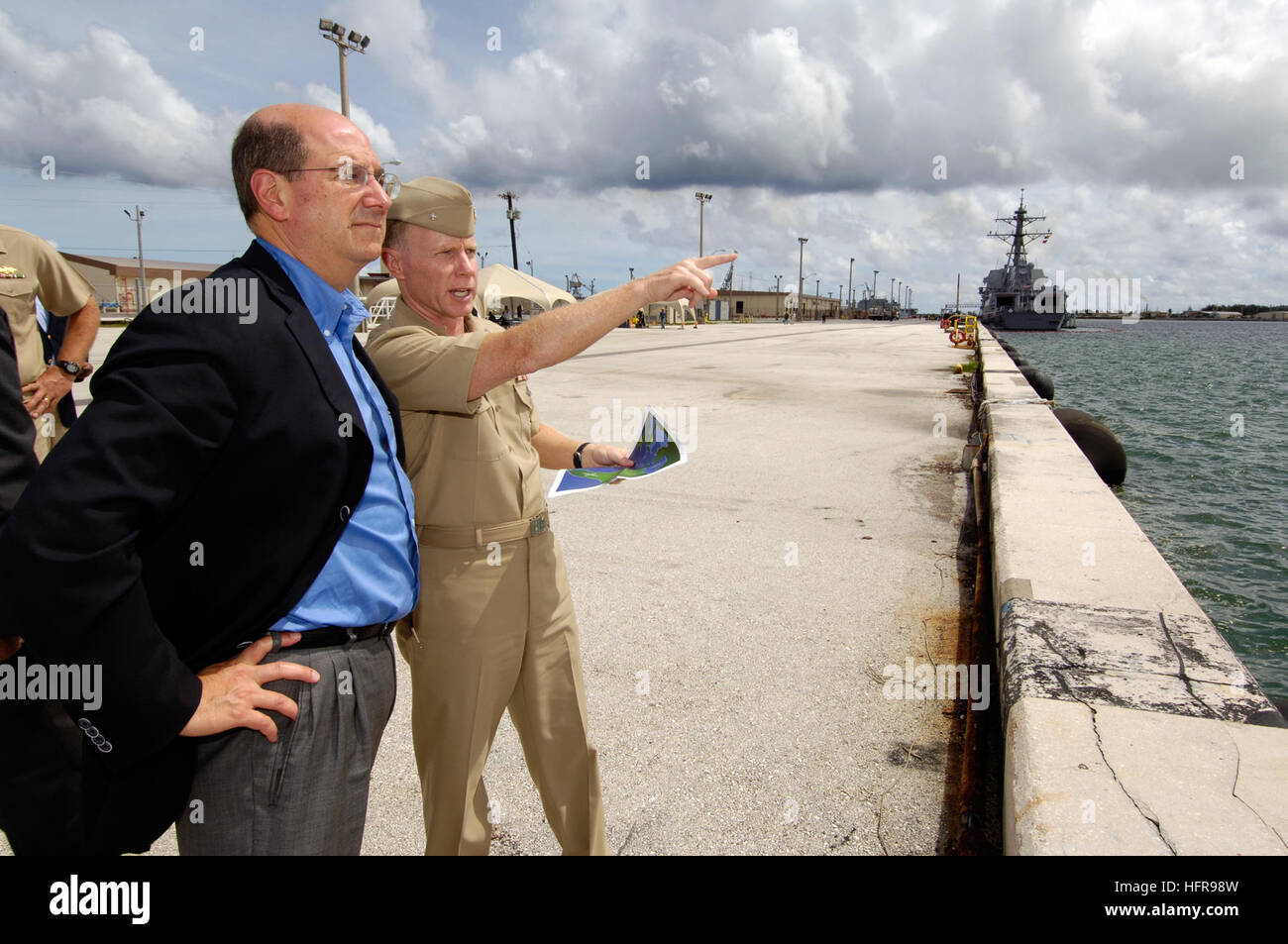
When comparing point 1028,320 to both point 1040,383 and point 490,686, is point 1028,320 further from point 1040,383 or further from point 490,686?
point 490,686

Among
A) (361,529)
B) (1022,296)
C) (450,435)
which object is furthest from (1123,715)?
(1022,296)

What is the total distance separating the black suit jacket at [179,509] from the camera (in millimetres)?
1221

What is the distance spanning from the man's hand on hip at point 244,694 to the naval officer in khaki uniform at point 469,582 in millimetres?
711

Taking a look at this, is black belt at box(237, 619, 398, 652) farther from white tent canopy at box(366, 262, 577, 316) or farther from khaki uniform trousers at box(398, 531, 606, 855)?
white tent canopy at box(366, 262, 577, 316)

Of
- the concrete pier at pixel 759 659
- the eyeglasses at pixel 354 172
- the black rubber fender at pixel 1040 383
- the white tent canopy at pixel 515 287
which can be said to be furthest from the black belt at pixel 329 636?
the white tent canopy at pixel 515 287

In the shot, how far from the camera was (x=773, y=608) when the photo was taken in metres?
4.72

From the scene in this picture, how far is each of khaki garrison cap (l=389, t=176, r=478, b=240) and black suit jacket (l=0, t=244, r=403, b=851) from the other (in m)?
0.58

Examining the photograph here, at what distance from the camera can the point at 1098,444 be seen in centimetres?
1163

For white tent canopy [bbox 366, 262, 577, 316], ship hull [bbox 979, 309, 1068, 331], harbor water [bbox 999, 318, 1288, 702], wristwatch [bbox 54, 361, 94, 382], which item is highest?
ship hull [bbox 979, 309, 1068, 331]

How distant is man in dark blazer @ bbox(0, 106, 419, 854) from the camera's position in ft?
4.08

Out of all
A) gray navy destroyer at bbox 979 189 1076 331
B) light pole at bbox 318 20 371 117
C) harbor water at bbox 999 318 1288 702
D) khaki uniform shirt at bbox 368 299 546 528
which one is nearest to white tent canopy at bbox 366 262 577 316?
light pole at bbox 318 20 371 117

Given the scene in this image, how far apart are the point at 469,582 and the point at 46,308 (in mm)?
3195
